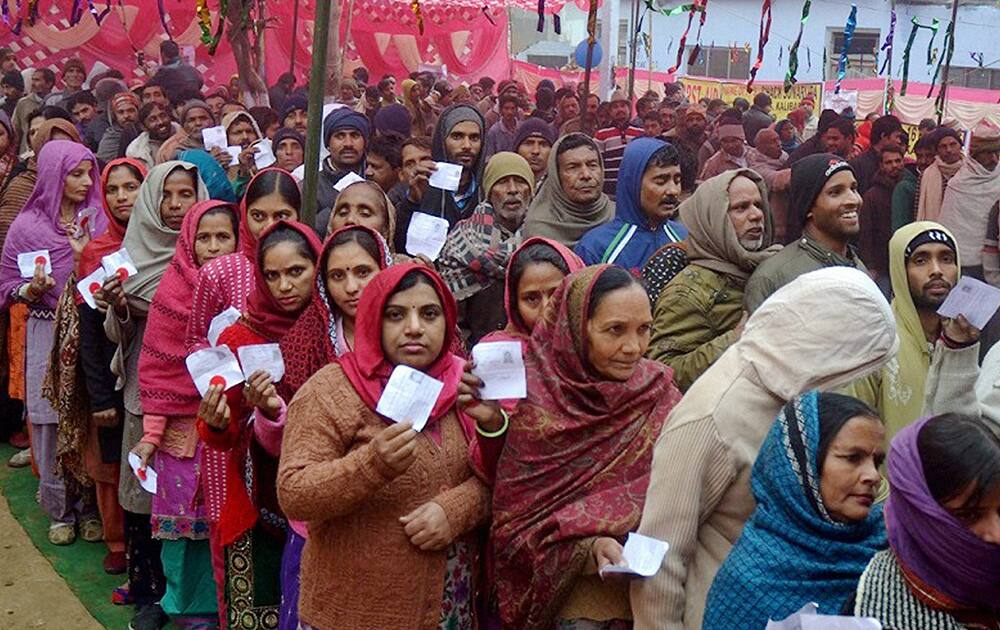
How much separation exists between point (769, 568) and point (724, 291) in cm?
173

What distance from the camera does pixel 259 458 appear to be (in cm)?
353

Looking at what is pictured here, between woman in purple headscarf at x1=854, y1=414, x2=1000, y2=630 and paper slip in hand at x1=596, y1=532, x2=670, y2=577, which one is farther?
paper slip in hand at x1=596, y1=532, x2=670, y2=577

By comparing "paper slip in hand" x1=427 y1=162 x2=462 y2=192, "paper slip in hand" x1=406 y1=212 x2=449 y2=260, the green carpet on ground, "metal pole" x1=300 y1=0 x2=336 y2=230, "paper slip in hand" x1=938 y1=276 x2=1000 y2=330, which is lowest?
the green carpet on ground

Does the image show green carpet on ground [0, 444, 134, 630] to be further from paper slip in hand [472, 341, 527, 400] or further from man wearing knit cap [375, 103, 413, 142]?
man wearing knit cap [375, 103, 413, 142]

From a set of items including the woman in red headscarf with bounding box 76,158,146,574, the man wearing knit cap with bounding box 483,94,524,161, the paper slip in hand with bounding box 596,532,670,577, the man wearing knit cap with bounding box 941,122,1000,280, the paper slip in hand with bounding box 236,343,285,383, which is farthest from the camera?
the man wearing knit cap with bounding box 483,94,524,161

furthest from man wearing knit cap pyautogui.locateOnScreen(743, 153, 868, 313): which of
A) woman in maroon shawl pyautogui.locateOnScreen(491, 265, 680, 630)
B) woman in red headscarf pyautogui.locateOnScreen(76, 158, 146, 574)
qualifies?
woman in red headscarf pyautogui.locateOnScreen(76, 158, 146, 574)

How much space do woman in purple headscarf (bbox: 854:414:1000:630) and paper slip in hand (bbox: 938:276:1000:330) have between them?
1.41 metres

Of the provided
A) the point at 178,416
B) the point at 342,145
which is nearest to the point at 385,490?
the point at 178,416

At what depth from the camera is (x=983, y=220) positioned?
25.2ft

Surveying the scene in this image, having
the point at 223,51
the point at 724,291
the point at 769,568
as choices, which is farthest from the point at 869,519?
the point at 223,51

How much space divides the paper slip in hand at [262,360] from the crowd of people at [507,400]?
105 millimetres

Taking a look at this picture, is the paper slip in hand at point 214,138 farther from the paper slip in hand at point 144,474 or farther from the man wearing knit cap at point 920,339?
the man wearing knit cap at point 920,339

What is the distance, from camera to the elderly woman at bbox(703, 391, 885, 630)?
85.0 inches

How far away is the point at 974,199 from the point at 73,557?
20.4ft
